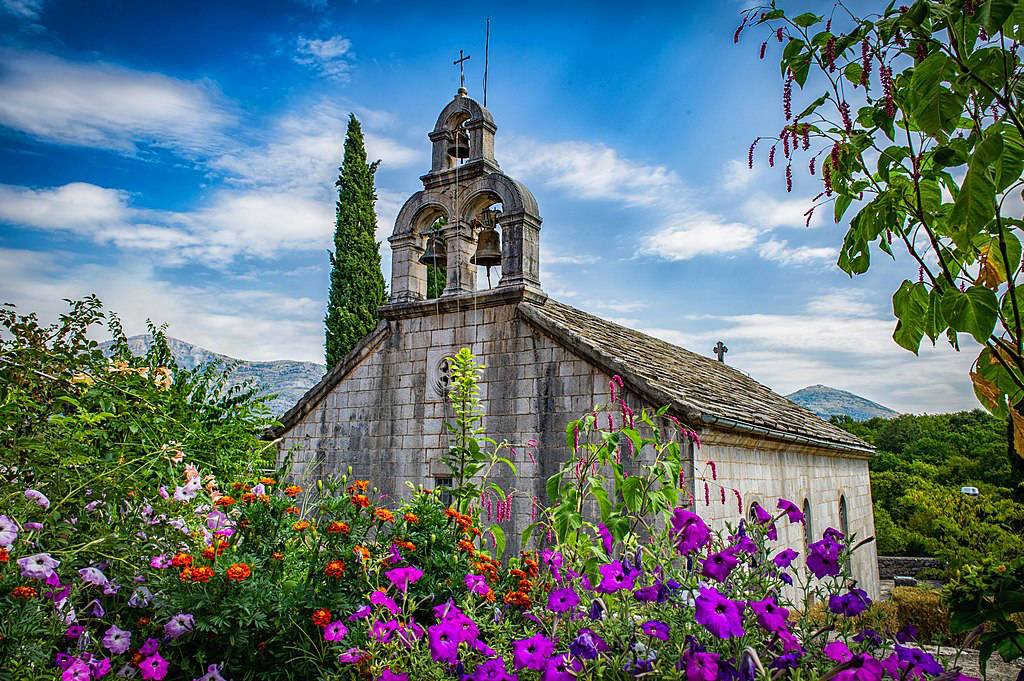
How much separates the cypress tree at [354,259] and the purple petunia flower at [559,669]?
51.0ft

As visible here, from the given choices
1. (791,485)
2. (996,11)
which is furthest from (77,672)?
(791,485)

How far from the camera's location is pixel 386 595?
2736 millimetres

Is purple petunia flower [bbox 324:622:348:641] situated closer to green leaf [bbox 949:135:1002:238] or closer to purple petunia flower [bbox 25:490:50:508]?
purple petunia flower [bbox 25:490:50:508]

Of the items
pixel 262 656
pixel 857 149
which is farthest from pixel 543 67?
pixel 262 656

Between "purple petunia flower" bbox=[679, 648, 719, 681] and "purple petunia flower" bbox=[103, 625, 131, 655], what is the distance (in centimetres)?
243

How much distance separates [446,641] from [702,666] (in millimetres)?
848

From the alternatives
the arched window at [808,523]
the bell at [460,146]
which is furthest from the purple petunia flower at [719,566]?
the arched window at [808,523]

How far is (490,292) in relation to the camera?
838cm

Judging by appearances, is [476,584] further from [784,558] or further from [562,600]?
[784,558]

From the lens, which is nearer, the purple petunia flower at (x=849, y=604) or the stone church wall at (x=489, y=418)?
the purple petunia flower at (x=849, y=604)

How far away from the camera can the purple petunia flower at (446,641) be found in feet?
7.00

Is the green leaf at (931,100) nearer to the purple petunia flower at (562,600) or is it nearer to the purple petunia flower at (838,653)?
the purple petunia flower at (838,653)

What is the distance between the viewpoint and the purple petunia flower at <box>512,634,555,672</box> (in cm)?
204

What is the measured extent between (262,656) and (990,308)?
309 centimetres
